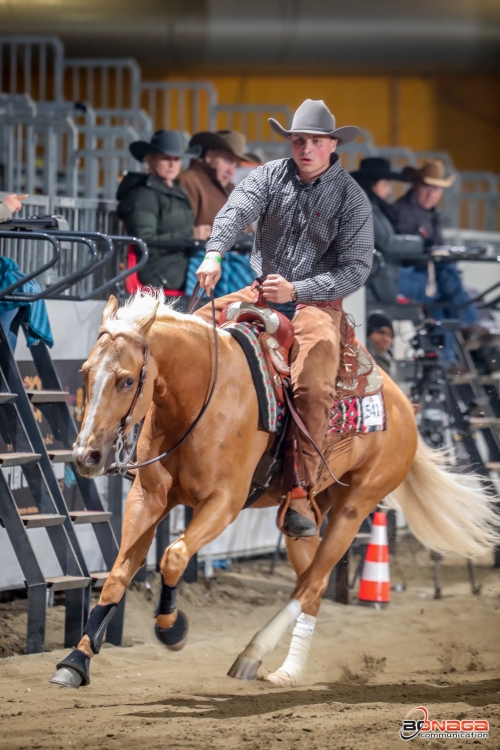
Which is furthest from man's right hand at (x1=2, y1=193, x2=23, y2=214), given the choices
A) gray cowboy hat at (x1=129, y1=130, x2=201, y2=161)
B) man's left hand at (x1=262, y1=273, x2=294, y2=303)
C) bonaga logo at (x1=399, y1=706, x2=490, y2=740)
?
bonaga logo at (x1=399, y1=706, x2=490, y2=740)

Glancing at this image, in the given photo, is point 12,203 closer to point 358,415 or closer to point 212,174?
point 358,415

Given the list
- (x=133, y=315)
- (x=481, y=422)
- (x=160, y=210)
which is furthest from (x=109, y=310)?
(x=481, y=422)

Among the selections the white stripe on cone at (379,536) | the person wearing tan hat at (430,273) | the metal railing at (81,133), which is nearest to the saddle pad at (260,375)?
the white stripe on cone at (379,536)

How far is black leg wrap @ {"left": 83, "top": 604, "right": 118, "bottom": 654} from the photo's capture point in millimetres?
3914

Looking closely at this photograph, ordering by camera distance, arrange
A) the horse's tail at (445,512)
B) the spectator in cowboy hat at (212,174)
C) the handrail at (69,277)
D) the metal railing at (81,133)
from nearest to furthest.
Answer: the handrail at (69,277) → the horse's tail at (445,512) → the spectator in cowboy hat at (212,174) → the metal railing at (81,133)

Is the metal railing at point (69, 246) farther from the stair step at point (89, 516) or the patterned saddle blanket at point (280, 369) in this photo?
the patterned saddle blanket at point (280, 369)

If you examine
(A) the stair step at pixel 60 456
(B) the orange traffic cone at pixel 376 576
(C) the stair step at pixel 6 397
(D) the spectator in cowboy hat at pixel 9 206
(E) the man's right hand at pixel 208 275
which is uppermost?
(D) the spectator in cowboy hat at pixel 9 206

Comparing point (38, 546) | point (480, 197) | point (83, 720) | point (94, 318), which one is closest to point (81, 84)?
point (480, 197)

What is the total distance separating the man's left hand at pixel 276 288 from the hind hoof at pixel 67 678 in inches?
68.5

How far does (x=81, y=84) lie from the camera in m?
A: 14.1

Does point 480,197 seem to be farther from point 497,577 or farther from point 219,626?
point 219,626

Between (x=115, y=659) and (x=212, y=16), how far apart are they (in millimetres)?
10085

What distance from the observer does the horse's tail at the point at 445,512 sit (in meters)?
5.64

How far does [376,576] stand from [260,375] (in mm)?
2891
